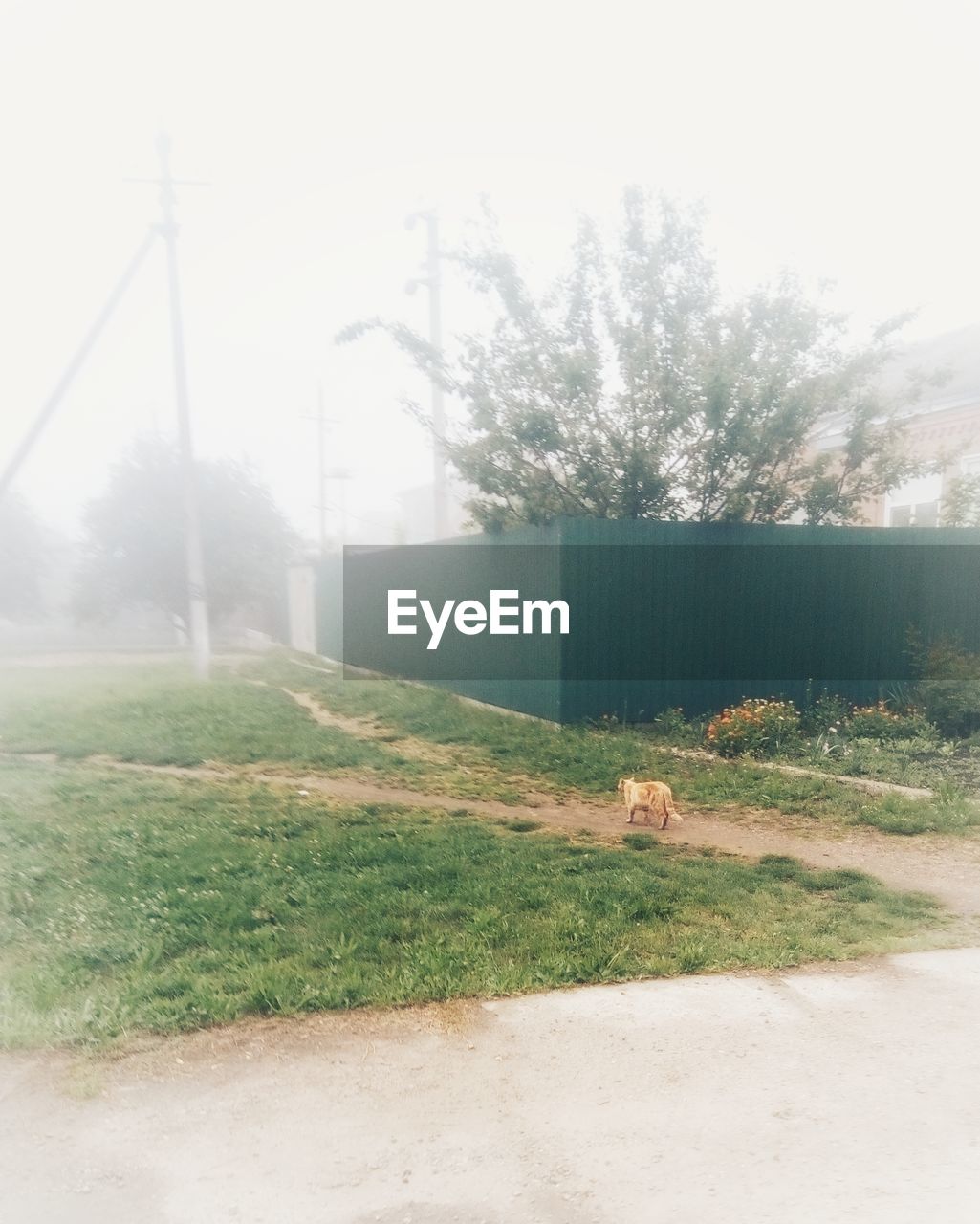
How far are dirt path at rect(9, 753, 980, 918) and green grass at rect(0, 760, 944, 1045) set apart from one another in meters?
0.21

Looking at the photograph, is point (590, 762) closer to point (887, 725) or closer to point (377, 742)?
point (377, 742)

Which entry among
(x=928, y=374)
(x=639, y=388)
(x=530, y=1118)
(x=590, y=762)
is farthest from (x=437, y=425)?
(x=530, y=1118)

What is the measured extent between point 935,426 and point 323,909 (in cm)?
954

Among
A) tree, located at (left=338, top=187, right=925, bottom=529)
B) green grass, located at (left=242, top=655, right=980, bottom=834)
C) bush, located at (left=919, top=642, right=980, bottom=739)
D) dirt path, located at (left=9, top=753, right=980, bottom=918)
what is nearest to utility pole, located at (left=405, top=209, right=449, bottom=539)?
tree, located at (left=338, top=187, right=925, bottom=529)

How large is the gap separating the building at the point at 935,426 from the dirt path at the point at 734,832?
202 inches

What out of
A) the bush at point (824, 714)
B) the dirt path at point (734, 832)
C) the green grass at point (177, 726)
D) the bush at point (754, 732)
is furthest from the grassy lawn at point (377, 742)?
the bush at point (824, 714)

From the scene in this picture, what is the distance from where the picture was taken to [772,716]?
7730 mm

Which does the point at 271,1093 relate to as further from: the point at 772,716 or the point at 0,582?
the point at 772,716

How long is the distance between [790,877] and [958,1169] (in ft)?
7.94

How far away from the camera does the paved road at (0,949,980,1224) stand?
7.30 ft

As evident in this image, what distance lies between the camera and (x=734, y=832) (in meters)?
5.64

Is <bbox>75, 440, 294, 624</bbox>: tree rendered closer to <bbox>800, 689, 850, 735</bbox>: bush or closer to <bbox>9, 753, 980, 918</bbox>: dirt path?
<bbox>9, 753, 980, 918</bbox>: dirt path

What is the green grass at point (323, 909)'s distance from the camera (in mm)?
3248

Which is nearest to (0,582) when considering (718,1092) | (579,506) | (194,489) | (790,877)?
(194,489)
